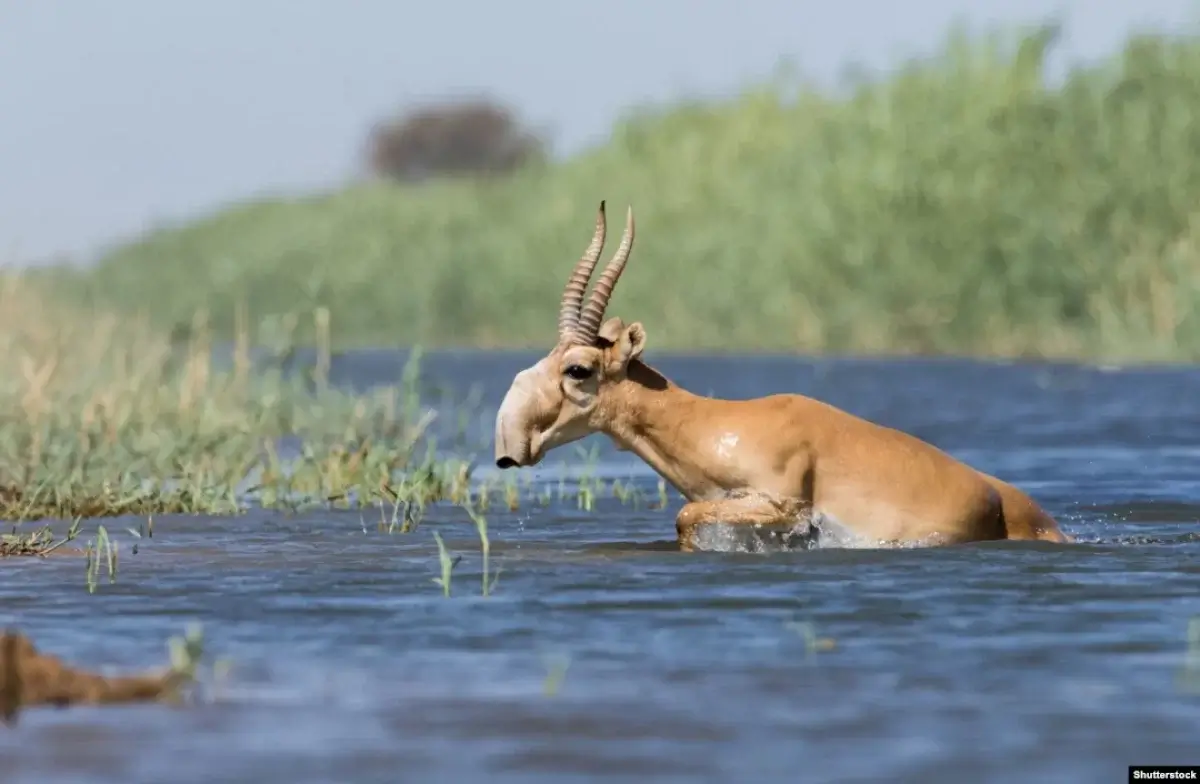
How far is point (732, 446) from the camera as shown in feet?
40.5

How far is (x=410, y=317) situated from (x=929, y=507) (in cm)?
4346

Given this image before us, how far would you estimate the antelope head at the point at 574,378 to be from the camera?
12422mm

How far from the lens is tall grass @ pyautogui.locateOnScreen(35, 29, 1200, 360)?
119ft

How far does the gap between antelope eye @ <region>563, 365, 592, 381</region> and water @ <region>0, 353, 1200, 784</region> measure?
921 millimetres

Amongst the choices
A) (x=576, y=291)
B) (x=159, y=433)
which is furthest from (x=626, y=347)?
(x=159, y=433)

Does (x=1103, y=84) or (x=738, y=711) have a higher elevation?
(x=1103, y=84)

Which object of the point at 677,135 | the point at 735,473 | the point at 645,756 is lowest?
the point at 645,756

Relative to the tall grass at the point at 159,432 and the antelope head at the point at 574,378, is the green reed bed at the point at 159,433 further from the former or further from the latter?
the antelope head at the point at 574,378

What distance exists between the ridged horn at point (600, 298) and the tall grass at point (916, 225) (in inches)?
821

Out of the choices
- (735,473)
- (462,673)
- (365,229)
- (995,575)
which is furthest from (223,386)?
(365,229)

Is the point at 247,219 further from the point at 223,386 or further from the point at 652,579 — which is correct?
the point at 652,579

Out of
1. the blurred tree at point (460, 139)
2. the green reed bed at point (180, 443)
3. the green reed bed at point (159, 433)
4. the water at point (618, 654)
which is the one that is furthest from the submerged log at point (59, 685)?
the blurred tree at point (460, 139)

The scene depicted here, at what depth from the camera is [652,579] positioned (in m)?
11.7

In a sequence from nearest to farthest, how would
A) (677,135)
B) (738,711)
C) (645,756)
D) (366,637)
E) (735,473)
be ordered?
(645,756) → (738,711) → (366,637) → (735,473) → (677,135)
